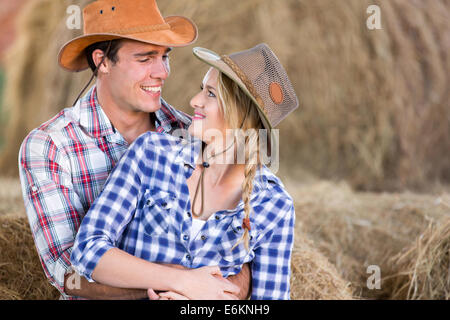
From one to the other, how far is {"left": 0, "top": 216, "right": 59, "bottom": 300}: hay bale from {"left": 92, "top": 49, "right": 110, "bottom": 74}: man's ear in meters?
0.69

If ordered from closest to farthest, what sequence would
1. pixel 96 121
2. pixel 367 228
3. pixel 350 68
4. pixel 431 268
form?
1. pixel 96 121
2. pixel 431 268
3. pixel 367 228
4. pixel 350 68

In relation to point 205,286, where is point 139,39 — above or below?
above

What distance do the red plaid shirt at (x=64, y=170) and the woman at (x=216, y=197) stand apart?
0.60 feet

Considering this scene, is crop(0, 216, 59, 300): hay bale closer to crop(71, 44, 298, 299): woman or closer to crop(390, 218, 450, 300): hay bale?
crop(71, 44, 298, 299): woman

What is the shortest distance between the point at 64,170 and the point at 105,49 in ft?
1.51

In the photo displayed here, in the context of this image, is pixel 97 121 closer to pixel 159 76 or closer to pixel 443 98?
pixel 159 76

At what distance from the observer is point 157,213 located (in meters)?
Result: 1.63

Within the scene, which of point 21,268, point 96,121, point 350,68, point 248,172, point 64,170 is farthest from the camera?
point 350,68

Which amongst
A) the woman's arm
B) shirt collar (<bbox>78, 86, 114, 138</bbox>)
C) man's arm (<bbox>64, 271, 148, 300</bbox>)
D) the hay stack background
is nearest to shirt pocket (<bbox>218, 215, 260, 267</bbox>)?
the woman's arm

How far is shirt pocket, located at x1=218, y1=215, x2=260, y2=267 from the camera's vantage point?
1643mm

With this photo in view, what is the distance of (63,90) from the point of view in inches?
148

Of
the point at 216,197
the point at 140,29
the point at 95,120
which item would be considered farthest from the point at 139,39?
the point at 216,197

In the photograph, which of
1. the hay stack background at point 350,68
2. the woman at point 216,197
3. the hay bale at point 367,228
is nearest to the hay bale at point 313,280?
the hay bale at point 367,228

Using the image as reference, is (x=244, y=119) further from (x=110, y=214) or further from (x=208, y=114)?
(x=110, y=214)
